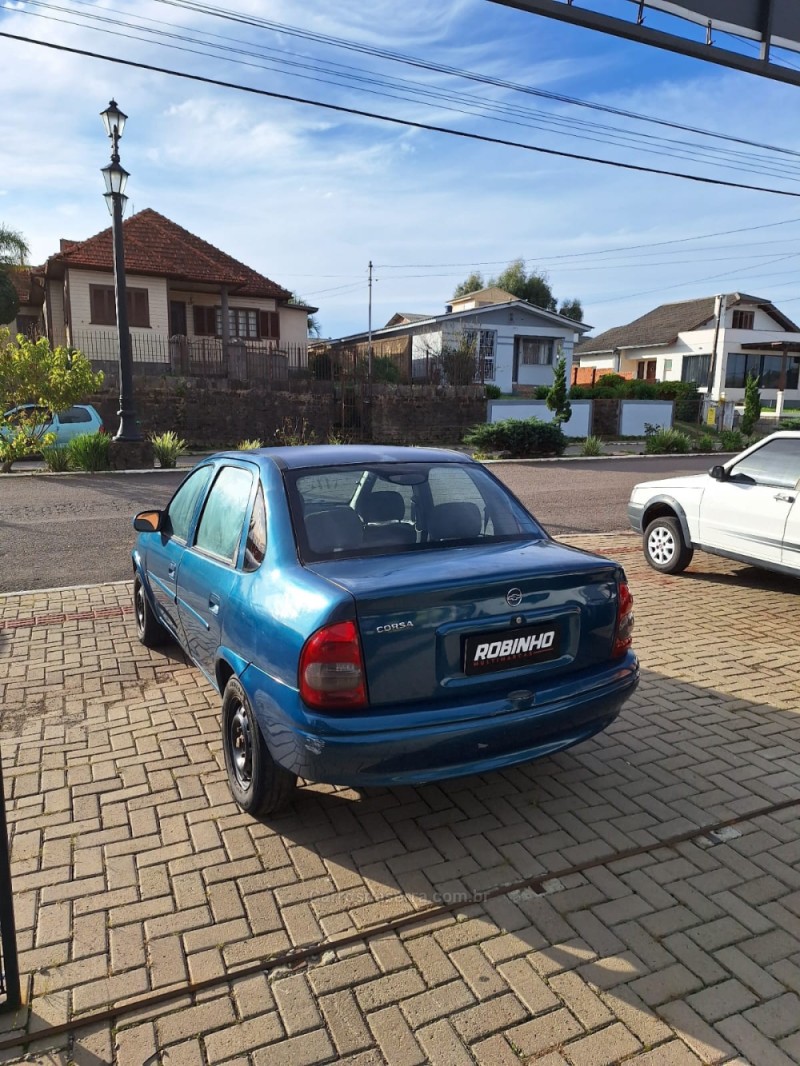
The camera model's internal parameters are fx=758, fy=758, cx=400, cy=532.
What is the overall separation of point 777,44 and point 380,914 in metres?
7.15

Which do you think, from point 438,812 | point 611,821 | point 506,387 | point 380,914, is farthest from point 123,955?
point 506,387

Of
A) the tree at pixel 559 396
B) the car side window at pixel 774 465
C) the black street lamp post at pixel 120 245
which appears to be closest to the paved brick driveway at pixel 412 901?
the car side window at pixel 774 465

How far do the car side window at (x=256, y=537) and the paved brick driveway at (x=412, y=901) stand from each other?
1.18 meters

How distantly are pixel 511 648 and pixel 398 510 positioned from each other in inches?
40.3

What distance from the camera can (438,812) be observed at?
3596mm

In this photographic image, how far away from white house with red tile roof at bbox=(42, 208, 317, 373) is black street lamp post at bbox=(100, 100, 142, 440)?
8293 mm

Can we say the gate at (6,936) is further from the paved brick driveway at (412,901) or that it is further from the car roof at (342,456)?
the car roof at (342,456)

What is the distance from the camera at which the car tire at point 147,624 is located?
5652 millimetres

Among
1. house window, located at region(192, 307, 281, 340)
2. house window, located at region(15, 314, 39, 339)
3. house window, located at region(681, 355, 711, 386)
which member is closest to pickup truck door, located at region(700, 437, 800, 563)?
house window, located at region(192, 307, 281, 340)

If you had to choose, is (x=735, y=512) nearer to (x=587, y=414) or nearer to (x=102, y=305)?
(x=587, y=414)

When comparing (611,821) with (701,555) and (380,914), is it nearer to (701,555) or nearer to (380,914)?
(380,914)

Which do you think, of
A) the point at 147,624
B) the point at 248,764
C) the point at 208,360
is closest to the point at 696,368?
the point at 208,360

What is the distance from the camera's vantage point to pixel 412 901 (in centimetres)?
295

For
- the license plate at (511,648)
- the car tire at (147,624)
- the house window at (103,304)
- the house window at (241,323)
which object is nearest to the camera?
the license plate at (511,648)
